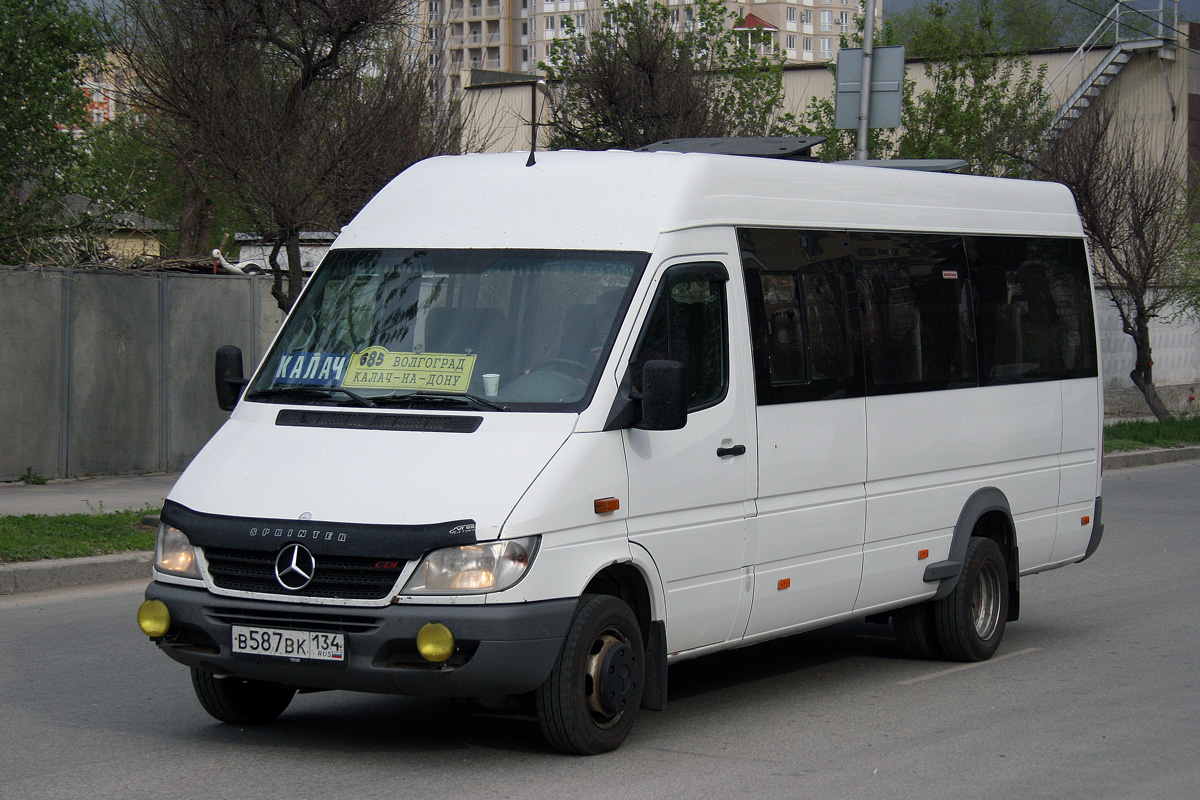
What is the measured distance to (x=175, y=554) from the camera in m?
6.07

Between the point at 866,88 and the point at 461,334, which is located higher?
the point at 866,88

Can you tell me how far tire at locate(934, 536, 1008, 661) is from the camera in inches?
331

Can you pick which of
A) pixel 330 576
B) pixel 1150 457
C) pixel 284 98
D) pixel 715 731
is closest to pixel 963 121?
pixel 1150 457

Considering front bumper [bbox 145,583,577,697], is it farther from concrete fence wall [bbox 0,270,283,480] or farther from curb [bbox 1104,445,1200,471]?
curb [bbox 1104,445,1200,471]

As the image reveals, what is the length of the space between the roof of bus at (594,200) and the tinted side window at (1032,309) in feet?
4.43

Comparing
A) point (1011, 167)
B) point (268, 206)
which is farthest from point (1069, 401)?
point (1011, 167)

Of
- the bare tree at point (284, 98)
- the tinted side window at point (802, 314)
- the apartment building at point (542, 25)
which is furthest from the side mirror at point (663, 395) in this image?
the apartment building at point (542, 25)

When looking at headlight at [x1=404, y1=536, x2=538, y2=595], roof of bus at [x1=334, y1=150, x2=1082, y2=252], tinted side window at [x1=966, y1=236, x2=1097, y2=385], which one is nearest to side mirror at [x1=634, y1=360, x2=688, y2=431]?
roof of bus at [x1=334, y1=150, x2=1082, y2=252]

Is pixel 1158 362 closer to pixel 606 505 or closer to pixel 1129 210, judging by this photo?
pixel 1129 210

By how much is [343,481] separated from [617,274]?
4.84ft

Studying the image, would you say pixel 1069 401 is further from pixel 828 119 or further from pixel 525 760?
pixel 828 119

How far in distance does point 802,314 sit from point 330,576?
281cm

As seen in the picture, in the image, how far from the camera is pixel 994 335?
8906 millimetres

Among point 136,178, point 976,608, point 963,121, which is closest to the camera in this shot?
point 976,608
